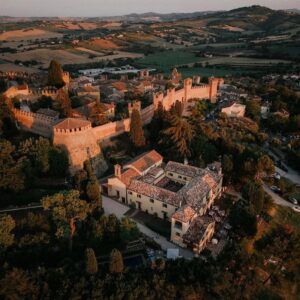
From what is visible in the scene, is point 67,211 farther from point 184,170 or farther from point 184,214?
point 184,170

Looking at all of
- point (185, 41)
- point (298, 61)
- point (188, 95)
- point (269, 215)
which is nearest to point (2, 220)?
point (269, 215)

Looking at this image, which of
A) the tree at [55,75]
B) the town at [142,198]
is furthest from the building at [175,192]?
the tree at [55,75]

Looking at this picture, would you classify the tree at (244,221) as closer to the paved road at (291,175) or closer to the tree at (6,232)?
the paved road at (291,175)

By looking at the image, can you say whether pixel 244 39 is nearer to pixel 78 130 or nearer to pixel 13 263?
pixel 78 130

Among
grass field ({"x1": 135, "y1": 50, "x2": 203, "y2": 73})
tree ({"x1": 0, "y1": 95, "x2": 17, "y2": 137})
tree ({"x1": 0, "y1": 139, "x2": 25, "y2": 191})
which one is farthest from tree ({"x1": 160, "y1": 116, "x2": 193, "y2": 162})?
grass field ({"x1": 135, "y1": 50, "x2": 203, "y2": 73})

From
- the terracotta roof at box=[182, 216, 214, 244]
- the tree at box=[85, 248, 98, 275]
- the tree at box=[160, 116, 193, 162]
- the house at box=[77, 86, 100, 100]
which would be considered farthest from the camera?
the house at box=[77, 86, 100, 100]

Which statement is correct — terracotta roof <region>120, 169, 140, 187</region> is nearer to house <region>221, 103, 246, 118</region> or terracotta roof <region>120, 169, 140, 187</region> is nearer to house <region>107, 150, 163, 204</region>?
house <region>107, 150, 163, 204</region>

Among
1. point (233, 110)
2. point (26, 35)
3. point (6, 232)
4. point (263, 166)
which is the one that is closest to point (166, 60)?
point (26, 35)
